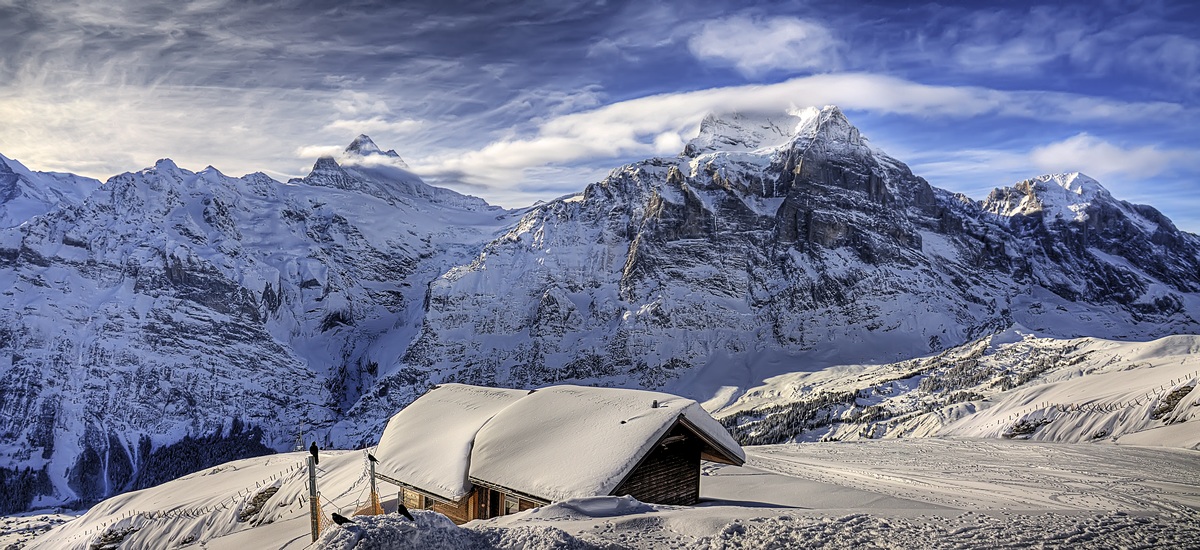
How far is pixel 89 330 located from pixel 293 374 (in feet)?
160

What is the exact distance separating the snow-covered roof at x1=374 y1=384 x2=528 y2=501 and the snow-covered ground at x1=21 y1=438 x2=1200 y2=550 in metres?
2.95

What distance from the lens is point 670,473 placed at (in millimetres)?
15039

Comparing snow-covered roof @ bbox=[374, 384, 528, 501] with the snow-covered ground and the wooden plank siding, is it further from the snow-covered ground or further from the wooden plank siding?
the wooden plank siding

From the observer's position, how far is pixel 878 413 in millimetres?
60031

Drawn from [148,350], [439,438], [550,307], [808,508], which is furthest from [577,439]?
[148,350]

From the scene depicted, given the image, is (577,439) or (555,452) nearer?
(555,452)

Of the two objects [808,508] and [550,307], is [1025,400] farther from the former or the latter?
[550,307]

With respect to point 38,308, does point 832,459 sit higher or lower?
lower

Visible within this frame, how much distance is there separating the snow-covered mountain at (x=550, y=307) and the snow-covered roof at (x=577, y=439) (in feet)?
364

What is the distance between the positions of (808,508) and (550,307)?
153147mm

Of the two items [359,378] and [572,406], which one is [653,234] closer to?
[359,378]

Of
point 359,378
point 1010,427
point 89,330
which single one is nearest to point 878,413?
point 1010,427

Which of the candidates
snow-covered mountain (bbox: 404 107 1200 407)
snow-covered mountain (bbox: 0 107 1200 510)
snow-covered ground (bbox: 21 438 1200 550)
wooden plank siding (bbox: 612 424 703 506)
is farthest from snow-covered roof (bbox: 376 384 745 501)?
snow-covered mountain (bbox: 404 107 1200 407)

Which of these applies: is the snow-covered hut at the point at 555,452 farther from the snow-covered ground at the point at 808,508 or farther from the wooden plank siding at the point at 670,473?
the snow-covered ground at the point at 808,508
